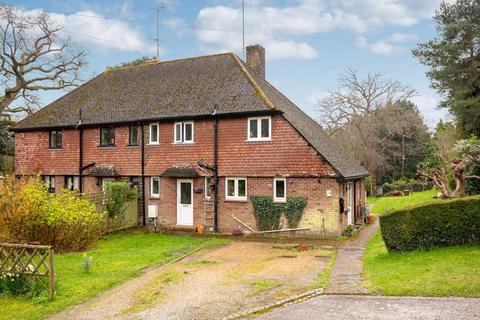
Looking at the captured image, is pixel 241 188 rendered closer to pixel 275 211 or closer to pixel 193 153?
pixel 275 211

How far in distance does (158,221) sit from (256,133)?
696 cm

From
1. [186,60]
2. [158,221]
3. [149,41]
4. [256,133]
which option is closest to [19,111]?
[149,41]

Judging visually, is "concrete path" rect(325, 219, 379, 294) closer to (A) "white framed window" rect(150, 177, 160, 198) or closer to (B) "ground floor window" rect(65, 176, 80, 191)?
(A) "white framed window" rect(150, 177, 160, 198)

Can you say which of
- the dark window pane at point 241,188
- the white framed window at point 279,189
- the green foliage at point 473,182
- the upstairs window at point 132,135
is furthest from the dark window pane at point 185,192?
the green foliage at point 473,182

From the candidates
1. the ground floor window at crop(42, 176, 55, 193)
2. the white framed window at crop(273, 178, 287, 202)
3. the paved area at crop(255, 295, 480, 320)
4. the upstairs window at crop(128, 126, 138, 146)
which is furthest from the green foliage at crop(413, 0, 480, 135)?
the ground floor window at crop(42, 176, 55, 193)

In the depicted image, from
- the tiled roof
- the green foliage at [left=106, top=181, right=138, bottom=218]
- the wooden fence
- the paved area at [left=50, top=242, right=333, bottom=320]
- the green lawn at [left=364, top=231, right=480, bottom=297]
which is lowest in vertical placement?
the paved area at [left=50, top=242, right=333, bottom=320]

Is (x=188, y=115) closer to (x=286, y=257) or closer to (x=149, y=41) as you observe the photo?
(x=286, y=257)

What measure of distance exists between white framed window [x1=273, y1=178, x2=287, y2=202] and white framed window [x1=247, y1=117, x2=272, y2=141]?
1991 mm

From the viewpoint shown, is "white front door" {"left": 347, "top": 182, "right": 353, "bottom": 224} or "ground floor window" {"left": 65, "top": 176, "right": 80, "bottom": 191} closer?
"white front door" {"left": 347, "top": 182, "right": 353, "bottom": 224}

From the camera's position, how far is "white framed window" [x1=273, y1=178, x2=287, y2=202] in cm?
1930

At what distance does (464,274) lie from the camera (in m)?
10.5

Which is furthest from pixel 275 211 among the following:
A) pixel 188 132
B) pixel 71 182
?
pixel 71 182

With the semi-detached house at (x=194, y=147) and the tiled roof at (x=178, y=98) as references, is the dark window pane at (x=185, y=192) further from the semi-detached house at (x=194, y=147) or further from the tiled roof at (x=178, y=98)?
the tiled roof at (x=178, y=98)

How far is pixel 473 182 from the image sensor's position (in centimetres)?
2219
